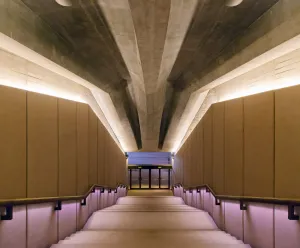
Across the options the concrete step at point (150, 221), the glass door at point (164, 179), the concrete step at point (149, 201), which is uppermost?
the concrete step at point (150, 221)

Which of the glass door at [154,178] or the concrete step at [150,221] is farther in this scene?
the glass door at [154,178]

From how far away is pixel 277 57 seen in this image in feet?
16.1

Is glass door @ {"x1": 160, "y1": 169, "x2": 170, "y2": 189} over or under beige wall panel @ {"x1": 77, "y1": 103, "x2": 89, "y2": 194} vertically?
under

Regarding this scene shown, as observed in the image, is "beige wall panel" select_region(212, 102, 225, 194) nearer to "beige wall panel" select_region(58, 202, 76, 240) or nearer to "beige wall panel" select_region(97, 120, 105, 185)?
"beige wall panel" select_region(58, 202, 76, 240)

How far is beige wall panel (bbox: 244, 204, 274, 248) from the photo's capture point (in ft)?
14.0

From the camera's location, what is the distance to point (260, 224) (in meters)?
4.52

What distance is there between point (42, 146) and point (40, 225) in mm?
1103

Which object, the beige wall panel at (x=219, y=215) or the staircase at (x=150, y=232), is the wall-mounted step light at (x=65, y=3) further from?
the beige wall panel at (x=219, y=215)

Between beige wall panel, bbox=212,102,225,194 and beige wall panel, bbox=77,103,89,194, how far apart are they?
8.16 ft

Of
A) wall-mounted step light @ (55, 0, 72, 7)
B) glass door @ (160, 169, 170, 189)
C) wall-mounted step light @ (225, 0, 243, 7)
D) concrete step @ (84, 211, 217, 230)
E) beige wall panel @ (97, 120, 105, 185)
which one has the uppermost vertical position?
wall-mounted step light @ (225, 0, 243, 7)

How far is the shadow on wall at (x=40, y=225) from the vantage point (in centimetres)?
394

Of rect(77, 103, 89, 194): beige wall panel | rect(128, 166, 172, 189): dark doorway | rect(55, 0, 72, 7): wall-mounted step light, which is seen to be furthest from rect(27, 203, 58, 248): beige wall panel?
rect(128, 166, 172, 189): dark doorway

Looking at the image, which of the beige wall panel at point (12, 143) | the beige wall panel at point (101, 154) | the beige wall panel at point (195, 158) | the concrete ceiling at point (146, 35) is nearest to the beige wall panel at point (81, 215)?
the beige wall panel at point (101, 154)

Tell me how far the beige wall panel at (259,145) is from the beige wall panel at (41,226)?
2.90 m
